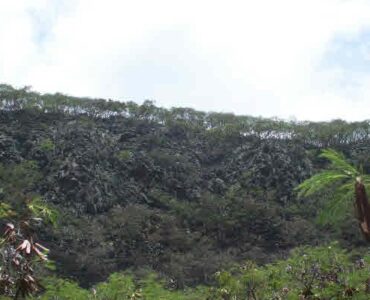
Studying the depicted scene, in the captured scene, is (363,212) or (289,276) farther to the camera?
(289,276)

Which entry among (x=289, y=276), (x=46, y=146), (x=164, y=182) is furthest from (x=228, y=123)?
(x=289, y=276)

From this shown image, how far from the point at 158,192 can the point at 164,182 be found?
3020 mm

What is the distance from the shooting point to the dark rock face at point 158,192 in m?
50.5

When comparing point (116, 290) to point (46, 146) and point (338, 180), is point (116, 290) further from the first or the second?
point (46, 146)

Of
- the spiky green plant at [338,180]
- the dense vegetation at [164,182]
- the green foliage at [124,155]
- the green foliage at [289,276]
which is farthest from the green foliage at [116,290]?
the green foliage at [124,155]

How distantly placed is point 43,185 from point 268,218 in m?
21.6

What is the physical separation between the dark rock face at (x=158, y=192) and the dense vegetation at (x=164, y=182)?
12cm

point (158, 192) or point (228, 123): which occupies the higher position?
point (228, 123)

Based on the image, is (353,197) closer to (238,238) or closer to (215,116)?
(238,238)

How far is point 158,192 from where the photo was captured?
62.7 m

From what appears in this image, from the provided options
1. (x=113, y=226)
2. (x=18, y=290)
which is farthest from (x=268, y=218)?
(x=18, y=290)

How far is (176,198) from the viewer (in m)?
63.2

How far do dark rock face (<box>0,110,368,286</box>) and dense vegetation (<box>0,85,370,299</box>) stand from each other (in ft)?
0.40

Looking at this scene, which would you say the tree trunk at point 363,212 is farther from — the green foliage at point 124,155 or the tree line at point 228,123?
the tree line at point 228,123
